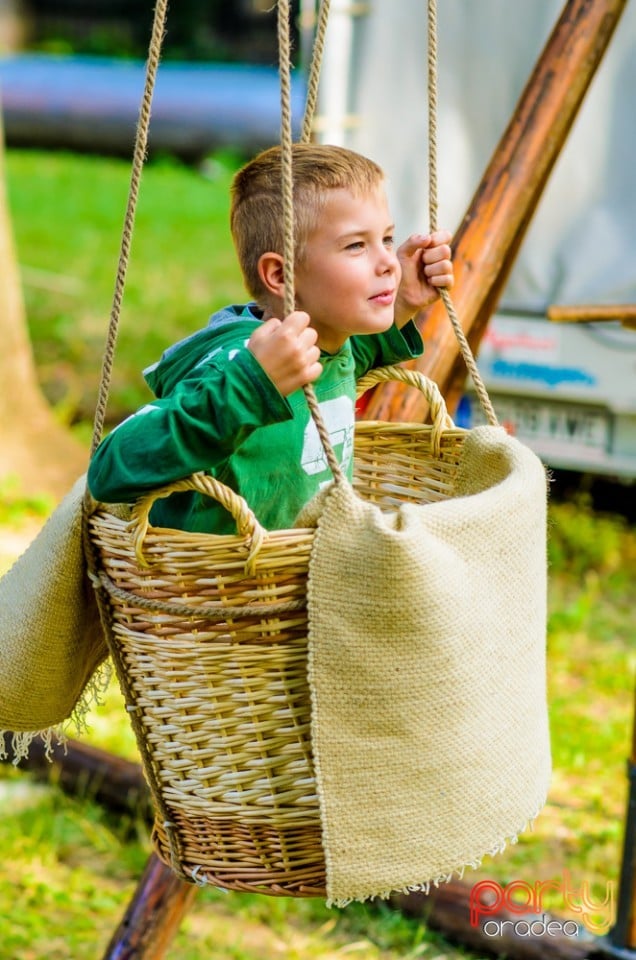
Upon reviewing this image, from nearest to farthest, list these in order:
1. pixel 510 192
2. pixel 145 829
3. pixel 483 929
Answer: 1. pixel 510 192
2. pixel 483 929
3. pixel 145 829

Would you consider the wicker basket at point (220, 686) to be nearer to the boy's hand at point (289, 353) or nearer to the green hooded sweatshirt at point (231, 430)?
the green hooded sweatshirt at point (231, 430)

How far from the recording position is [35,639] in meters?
1.75

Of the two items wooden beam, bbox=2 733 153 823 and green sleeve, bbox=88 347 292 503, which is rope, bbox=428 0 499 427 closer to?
green sleeve, bbox=88 347 292 503

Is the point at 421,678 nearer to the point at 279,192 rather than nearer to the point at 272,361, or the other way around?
the point at 272,361

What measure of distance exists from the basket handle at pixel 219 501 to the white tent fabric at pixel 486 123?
2.86 metres

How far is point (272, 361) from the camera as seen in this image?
4.90 ft

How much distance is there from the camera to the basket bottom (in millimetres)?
1590

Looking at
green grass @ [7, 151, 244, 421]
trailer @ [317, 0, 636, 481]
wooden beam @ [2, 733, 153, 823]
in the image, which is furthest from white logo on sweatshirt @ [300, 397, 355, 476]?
green grass @ [7, 151, 244, 421]

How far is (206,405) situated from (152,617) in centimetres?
28

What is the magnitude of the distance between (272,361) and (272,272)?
0.34 metres

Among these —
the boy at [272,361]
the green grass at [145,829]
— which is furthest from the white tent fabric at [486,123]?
the boy at [272,361]

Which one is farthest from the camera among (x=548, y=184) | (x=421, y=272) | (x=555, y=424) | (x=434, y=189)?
(x=555, y=424)

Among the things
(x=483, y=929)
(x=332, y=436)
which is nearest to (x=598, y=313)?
(x=332, y=436)

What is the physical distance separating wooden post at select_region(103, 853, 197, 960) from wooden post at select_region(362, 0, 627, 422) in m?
0.94
